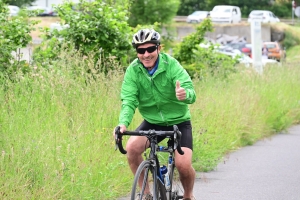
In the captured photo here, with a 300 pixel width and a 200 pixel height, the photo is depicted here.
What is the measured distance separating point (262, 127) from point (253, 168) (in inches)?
145

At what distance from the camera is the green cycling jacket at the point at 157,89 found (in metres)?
7.27

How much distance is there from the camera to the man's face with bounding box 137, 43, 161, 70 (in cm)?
718

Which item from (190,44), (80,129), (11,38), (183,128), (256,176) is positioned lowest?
(256,176)

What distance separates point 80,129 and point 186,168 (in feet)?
8.90

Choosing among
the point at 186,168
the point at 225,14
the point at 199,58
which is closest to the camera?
the point at 186,168

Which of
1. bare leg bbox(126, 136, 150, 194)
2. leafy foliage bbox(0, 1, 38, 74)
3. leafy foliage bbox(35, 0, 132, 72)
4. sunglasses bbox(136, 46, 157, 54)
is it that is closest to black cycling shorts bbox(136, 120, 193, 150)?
bare leg bbox(126, 136, 150, 194)

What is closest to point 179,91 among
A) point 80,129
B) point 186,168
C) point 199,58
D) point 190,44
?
point 186,168

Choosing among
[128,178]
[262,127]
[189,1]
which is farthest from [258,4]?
[128,178]

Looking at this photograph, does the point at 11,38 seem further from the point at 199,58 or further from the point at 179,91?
the point at 179,91

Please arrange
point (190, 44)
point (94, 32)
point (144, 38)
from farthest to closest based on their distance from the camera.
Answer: point (190, 44)
point (94, 32)
point (144, 38)

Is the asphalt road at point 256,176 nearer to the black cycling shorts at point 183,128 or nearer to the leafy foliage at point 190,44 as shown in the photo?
the black cycling shorts at point 183,128

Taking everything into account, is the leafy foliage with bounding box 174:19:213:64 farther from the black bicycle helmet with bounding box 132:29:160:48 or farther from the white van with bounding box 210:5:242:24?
the white van with bounding box 210:5:242:24

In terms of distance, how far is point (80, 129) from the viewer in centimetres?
993

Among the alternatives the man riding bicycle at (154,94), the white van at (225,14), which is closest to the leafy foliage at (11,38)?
the man riding bicycle at (154,94)
